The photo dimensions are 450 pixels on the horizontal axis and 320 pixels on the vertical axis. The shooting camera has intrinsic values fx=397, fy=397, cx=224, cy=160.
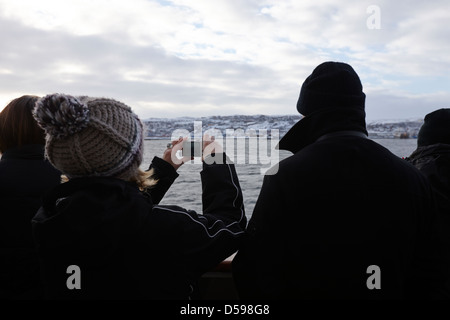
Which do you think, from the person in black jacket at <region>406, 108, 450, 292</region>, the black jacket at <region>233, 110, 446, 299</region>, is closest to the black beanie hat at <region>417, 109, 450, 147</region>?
the person in black jacket at <region>406, 108, 450, 292</region>

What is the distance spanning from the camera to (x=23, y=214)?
1.97 meters

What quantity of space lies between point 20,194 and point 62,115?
0.81 metres

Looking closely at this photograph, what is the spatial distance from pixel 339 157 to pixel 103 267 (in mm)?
962

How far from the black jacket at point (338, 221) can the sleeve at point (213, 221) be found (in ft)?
0.33

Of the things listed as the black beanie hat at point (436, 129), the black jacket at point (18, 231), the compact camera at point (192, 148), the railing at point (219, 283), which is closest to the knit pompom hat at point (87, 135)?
the compact camera at point (192, 148)

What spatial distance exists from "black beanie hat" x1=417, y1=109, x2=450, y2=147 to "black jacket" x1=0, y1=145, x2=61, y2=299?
2363mm

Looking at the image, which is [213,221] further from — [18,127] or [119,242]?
[18,127]

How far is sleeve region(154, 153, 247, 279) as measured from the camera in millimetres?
1492

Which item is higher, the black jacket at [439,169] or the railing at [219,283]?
the black jacket at [439,169]

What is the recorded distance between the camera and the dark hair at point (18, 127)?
2.06 meters

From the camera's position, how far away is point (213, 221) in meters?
1.61

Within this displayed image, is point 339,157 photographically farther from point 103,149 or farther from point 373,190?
point 103,149

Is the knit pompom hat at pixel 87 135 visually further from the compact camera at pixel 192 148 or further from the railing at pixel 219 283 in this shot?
the railing at pixel 219 283

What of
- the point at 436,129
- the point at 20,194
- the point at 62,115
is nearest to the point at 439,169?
the point at 436,129
